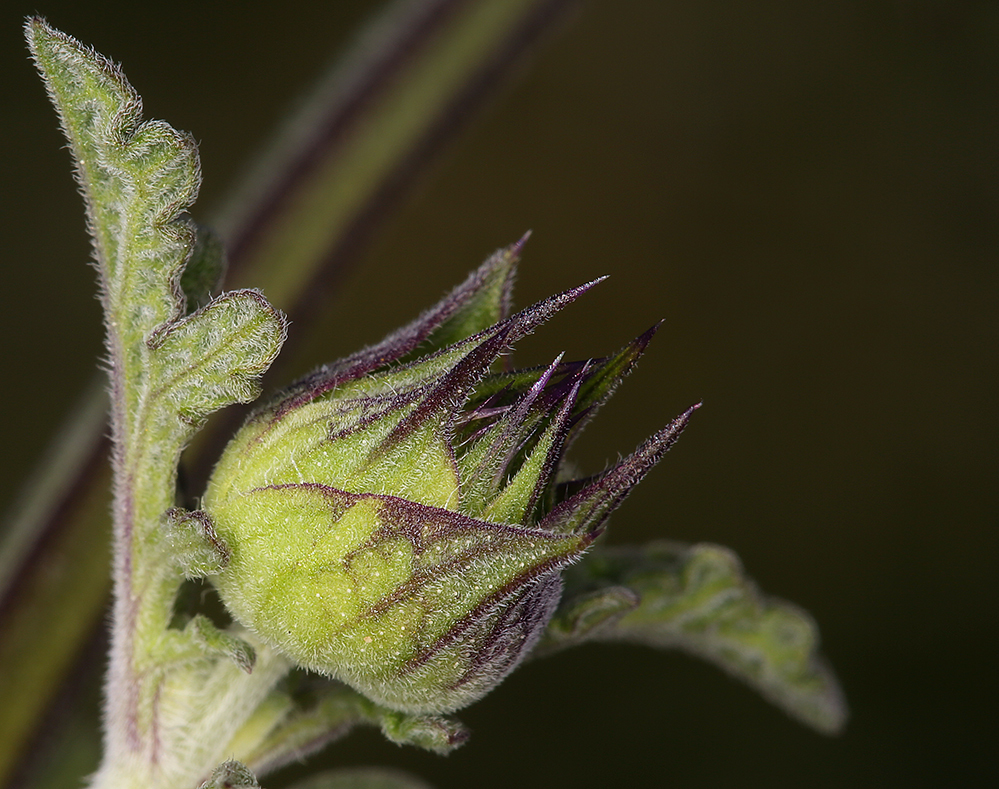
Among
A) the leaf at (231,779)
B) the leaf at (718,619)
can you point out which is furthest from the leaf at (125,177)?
the leaf at (718,619)

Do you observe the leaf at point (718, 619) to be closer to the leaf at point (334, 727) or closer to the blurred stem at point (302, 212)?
the leaf at point (334, 727)

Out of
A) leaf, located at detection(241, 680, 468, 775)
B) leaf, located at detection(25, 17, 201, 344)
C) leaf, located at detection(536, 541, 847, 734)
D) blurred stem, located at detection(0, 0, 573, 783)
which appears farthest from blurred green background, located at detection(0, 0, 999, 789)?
leaf, located at detection(25, 17, 201, 344)

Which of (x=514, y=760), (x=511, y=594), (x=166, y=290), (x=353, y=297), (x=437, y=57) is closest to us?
(x=511, y=594)

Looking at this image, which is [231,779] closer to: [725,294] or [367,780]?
[367,780]

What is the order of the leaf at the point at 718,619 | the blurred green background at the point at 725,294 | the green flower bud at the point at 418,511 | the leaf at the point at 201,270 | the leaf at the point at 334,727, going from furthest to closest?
the blurred green background at the point at 725,294
the leaf at the point at 718,619
the leaf at the point at 201,270
the leaf at the point at 334,727
the green flower bud at the point at 418,511

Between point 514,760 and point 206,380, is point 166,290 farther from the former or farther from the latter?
point 514,760

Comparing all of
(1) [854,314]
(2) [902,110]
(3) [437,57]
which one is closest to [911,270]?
(1) [854,314]

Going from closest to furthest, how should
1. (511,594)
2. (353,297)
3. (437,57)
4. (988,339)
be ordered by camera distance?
(511,594) < (437,57) < (353,297) < (988,339)
